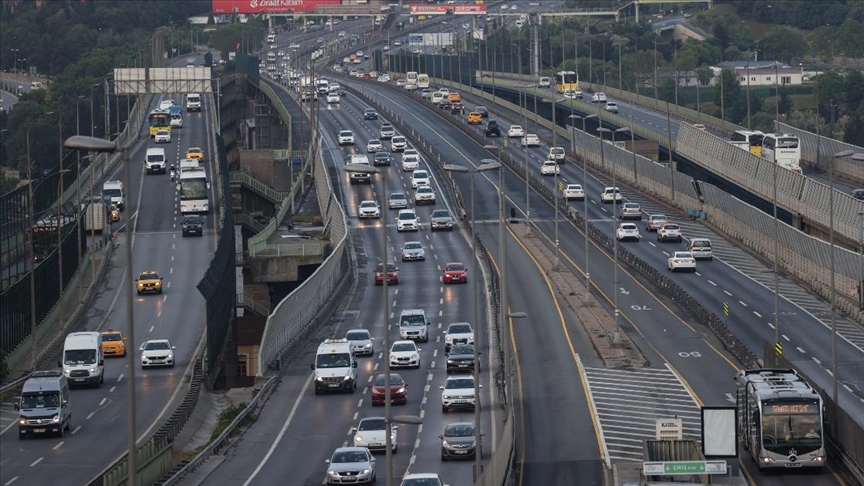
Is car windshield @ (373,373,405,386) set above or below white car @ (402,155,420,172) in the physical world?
below

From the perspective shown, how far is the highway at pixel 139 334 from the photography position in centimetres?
5488

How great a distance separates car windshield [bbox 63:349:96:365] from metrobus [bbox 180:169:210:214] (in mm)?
45772

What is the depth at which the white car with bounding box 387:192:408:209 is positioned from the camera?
123 m

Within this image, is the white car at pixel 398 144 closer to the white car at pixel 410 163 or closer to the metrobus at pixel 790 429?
the white car at pixel 410 163

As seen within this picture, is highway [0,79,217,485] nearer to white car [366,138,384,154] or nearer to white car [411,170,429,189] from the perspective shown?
white car [411,170,429,189]

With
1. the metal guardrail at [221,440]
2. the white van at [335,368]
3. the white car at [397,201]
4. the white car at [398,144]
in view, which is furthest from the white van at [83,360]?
the white car at [398,144]

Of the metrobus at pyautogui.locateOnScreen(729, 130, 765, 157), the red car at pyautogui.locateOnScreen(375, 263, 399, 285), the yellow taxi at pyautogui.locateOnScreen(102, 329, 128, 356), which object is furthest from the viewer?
the metrobus at pyautogui.locateOnScreen(729, 130, 765, 157)

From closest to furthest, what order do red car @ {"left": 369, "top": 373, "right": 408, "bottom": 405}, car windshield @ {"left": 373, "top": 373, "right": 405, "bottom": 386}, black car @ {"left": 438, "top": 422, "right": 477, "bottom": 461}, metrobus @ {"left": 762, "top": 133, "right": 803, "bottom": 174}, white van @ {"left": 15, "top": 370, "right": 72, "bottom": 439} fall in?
black car @ {"left": 438, "top": 422, "right": 477, "bottom": 461}
white van @ {"left": 15, "top": 370, "right": 72, "bottom": 439}
red car @ {"left": 369, "top": 373, "right": 408, "bottom": 405}
car windshield @ {"left": 373, "top": 373, "right": 405, "bottom": 386}
metrobus @ {"left": 762, "top": 133, "right": 803, "bottom": 174}

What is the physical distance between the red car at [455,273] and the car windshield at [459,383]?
32805 mm

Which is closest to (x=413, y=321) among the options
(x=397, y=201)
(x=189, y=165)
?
(x=397, y=201)

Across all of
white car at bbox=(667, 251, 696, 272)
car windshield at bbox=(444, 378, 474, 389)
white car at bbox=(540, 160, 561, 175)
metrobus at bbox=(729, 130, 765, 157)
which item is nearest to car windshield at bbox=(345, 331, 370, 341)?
car windshield at bbox=(444, 378, 474, 389)

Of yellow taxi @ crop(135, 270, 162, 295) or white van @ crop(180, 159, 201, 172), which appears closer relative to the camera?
yellow taxi @ crop(135, 270, 162, 295)

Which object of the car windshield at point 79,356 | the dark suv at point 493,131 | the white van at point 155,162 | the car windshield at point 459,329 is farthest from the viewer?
the dark suv at point 493,131

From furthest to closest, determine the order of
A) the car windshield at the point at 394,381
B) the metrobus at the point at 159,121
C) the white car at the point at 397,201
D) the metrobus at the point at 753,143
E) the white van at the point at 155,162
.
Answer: the metrobus at the point at 159,121 → the white van at the point at 155,162 → the metrobus at the point at 753,143 → the white car at the point at 397,201 → the car windshield at the point at 394,381
